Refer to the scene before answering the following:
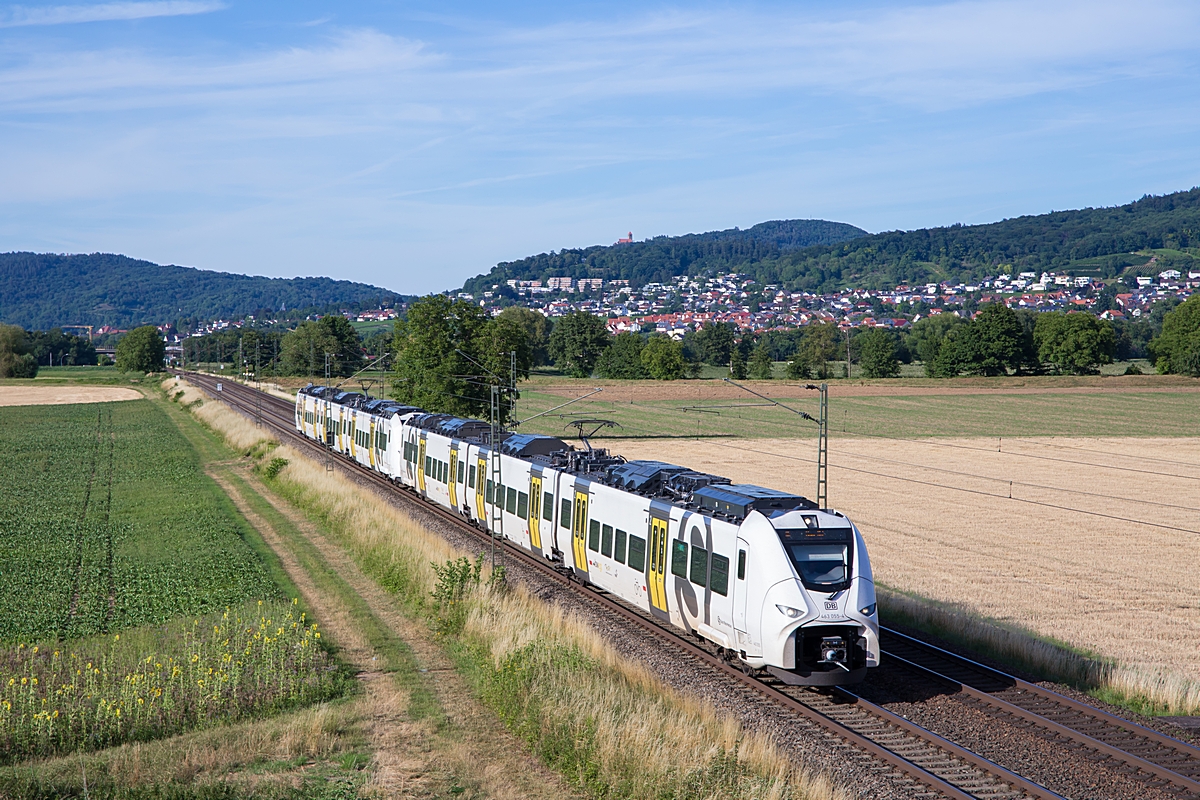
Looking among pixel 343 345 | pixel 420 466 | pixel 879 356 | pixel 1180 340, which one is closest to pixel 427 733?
pixel 420 466

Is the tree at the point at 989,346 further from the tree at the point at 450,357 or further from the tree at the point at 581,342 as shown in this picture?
the tree at the point at 450,357

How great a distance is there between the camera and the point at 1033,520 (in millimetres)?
41219

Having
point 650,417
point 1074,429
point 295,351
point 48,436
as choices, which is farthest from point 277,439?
point 295,351

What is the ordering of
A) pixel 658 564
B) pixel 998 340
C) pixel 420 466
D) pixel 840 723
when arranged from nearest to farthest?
pixel 840 723 → pixel 658 564 → pixel 420 466 → pixel 998 340

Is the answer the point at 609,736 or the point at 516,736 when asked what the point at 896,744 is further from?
the point at 516,736

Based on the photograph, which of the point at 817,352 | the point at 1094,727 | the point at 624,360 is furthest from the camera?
the point at 817,352

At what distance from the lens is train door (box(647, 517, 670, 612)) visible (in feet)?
66.5

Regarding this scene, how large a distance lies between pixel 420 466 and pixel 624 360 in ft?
372

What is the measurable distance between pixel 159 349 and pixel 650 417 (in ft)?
400

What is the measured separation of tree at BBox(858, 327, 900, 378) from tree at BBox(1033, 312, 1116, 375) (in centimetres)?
1897

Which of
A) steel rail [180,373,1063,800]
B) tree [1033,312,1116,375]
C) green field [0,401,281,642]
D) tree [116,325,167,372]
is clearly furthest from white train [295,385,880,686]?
tree [116,325,167,372]

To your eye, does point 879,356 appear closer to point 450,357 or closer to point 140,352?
point 450,357

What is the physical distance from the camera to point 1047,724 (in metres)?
15.5

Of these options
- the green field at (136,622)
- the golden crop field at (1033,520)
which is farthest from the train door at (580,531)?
the golden crop field at (1033,520)
